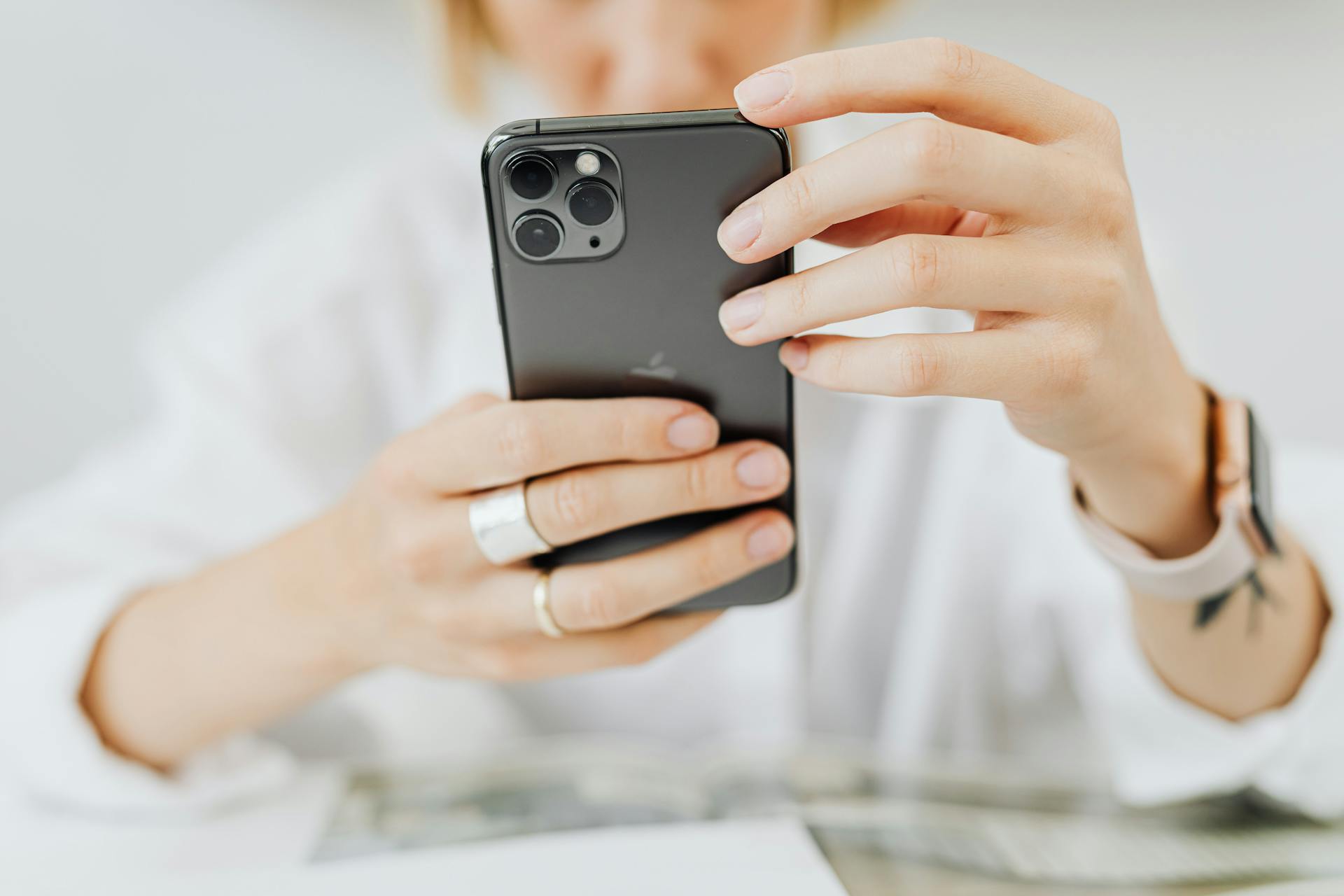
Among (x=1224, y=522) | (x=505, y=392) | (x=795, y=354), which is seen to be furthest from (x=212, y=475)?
(x=1224, y=522)

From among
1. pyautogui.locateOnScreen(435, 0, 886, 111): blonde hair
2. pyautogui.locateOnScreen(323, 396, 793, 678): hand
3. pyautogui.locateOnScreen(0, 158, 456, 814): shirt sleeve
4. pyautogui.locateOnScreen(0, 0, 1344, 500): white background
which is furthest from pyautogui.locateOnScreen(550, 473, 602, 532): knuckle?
pyautogui.locateOnScreen(0, 0, 1344, 500): white background

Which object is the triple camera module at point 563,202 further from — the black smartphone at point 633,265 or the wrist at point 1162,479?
the wrist at point 1162,479

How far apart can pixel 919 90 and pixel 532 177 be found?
4.7 inches

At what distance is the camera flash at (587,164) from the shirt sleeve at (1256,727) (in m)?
0.36

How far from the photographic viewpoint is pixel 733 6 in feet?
1.77

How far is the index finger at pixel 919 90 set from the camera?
0.23 meters

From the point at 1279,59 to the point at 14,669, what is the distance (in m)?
1.13

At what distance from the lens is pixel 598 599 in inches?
12.5

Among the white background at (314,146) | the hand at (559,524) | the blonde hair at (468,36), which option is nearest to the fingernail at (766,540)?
the hand at (559,524)

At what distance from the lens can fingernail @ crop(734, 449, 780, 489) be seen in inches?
12.4

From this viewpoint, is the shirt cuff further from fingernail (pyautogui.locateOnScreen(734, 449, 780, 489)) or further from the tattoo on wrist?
the tattoo on wrist

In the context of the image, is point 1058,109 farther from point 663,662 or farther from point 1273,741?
point 663,662

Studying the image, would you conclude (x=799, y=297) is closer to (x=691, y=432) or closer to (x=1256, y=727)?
(x=691, y=432)

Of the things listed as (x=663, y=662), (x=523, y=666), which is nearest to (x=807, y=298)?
(x=523, y=666)
